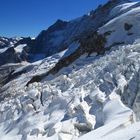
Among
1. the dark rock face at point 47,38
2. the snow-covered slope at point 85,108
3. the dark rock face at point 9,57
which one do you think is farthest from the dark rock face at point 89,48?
the dark rock face at point 47,38

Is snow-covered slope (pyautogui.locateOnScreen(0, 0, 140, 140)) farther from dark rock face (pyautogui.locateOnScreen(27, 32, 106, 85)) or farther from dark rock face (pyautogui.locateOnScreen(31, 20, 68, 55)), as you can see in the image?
dark rock face (pyautogui.locateOnScreen(31, 20, 68, 55))

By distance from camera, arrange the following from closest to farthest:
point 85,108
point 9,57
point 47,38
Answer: point 85,108 → point 9,57 → point 47,38

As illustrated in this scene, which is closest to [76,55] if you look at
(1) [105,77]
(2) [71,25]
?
(1) [105,77]

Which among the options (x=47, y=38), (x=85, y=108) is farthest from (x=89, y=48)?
(x=47, y=38)

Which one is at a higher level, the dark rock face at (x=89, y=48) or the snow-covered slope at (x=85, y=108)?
the dark rock face at (x=89, y=48)

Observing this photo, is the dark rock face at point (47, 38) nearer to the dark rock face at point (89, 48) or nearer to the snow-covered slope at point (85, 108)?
the dark rock face at point (89, 48)

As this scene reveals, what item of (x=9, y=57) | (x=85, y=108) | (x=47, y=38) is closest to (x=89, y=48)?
(x=85, y=108)

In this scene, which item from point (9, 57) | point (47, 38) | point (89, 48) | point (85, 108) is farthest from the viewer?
point (47, 38)

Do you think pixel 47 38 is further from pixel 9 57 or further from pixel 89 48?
pixel 89 48

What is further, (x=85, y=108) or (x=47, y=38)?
(x=47, y=38)

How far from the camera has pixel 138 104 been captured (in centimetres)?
2108

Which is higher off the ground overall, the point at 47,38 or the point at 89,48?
the point at 47,38

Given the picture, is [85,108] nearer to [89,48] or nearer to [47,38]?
[89,48]

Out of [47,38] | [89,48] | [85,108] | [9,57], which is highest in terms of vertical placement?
[47,38]
